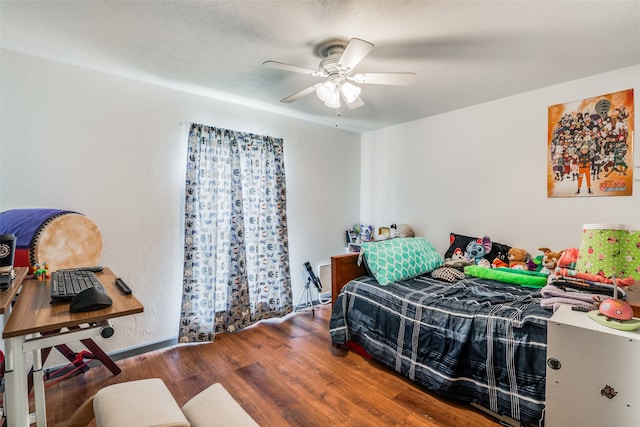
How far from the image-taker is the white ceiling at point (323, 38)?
5.37 ft

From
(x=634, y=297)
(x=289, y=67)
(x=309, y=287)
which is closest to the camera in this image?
(x=634, y=297)

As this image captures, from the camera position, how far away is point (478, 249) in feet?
9.80

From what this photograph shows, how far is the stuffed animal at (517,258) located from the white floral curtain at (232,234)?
2247 mm

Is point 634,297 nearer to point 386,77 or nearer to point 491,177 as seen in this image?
point 491,177

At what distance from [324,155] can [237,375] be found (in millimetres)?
2690

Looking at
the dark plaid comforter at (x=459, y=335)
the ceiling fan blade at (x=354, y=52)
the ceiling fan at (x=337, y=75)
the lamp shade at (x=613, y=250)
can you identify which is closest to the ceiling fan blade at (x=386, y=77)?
the ceiling fan at (x=337, y=75)

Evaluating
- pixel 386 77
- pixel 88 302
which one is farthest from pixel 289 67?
pixel 88 302

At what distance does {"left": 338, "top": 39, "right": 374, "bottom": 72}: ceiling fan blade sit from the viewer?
1.57 metres

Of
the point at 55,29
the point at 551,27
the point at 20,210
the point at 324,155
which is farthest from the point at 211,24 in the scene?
the point at 324,155

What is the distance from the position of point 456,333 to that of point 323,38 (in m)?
2.07

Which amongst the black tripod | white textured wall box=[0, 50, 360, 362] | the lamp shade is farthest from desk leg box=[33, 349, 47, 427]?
the lamp shade

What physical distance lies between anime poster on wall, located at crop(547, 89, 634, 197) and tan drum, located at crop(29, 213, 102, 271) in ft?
12.1

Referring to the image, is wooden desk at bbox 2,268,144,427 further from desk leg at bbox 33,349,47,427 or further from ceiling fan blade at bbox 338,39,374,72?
ceiling fan blade at bbox 338,39,374,72

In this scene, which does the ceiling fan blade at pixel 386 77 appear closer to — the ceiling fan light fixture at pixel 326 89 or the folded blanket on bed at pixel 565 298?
the ceiling fan light fixture at pixel 326 89
